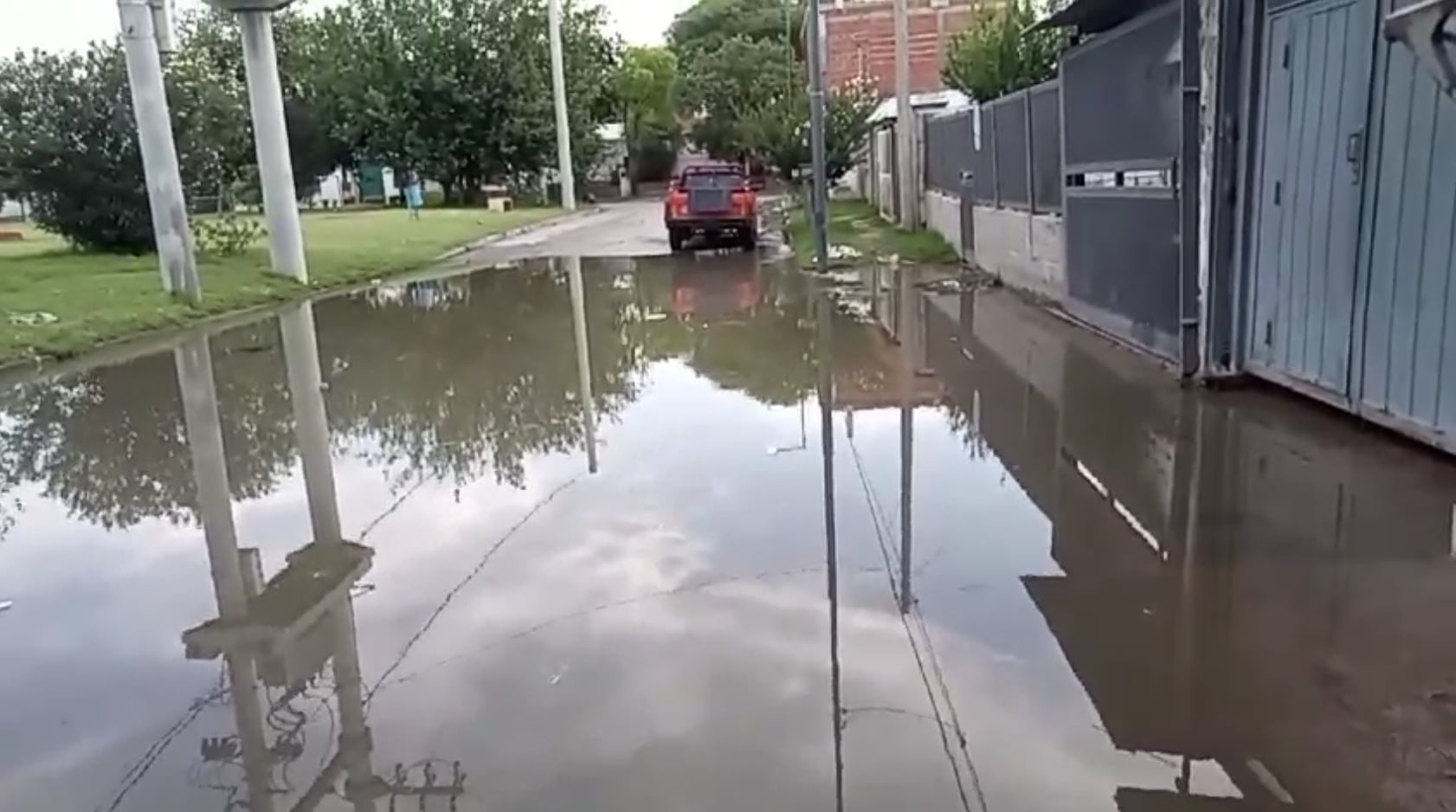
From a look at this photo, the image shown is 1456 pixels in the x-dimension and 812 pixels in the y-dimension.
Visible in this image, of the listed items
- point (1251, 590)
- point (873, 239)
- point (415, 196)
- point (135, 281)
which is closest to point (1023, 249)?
point (873, 239)

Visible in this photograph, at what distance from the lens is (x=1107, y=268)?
9523 millimetres

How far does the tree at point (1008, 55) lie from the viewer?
22281 mm

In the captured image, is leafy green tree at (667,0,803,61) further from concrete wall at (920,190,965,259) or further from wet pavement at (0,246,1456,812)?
wet pavement at (0,246,1456,812)

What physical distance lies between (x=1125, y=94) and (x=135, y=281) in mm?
13430

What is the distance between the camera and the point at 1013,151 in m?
13.0

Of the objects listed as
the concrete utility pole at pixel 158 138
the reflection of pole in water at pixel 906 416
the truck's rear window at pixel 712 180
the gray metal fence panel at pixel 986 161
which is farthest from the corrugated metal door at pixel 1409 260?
the truck's rear window at pixel 712 180

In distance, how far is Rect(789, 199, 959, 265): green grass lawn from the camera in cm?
1773

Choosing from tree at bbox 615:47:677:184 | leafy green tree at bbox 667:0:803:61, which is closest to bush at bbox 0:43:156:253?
tree at bbox 615:47:677:184

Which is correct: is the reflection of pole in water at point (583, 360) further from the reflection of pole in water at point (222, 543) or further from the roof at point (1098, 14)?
the roof at point (1098, 14)

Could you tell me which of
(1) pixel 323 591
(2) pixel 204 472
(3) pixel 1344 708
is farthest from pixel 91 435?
(3) pixel 1344 708

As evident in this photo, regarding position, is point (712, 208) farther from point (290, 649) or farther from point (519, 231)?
point (290, 649)

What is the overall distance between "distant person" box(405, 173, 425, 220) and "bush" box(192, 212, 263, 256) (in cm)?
1453

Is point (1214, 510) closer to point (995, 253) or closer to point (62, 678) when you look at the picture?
point (62, 678)

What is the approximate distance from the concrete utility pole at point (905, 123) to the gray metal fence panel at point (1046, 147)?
8.98 metres
